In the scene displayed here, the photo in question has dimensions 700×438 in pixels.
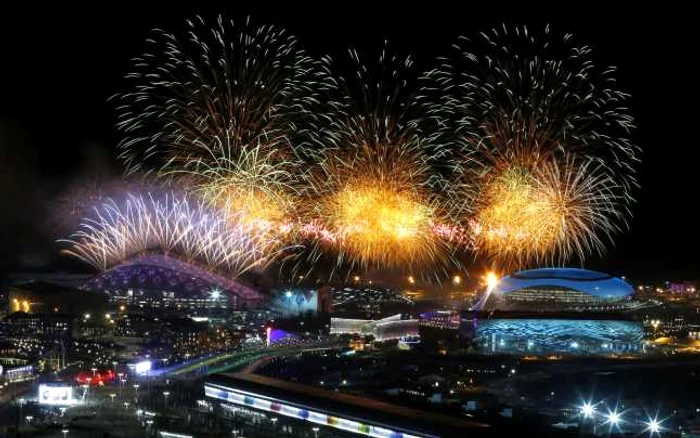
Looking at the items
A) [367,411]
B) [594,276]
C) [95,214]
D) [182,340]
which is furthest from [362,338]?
[367,411]

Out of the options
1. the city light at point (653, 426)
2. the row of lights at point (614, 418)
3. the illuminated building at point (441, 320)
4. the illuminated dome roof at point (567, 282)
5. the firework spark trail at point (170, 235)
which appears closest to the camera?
the city light at point (653, 426)

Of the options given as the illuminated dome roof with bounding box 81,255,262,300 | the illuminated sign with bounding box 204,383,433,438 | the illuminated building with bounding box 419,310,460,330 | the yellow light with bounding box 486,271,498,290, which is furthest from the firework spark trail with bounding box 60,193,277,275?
the yellow light with bounding box 486,271,498,290

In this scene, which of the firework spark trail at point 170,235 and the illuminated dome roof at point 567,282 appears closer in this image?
the firework spark trail at point 170,235

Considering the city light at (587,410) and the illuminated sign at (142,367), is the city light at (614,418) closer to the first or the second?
the city light at (587,410)

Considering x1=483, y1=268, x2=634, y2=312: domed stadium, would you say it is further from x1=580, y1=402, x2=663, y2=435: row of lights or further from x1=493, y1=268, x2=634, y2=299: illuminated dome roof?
x1=580, y1=402, x2=663, y2=435: row of lights

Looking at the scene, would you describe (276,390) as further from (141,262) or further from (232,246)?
(141,262)

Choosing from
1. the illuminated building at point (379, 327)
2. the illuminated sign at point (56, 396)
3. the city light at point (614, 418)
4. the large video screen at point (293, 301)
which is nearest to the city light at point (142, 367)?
the illuminated sign at point (56, 396)
